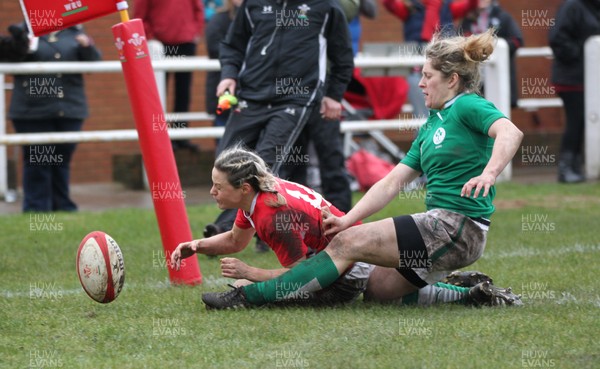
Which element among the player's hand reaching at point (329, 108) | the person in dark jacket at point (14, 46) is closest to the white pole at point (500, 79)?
the player's hand reaching at point (329, 108)

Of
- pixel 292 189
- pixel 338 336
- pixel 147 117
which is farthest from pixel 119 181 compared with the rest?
pixel 338 336

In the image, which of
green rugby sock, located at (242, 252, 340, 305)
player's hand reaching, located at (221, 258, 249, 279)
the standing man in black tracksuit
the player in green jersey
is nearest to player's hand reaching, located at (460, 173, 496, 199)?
the player in green jersey

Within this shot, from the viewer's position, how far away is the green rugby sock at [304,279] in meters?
5.78

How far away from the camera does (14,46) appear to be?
10.7m

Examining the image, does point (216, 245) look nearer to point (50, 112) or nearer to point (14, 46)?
point (50, 112)

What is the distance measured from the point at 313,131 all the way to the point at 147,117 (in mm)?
1895

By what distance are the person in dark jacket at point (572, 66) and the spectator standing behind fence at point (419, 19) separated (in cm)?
137

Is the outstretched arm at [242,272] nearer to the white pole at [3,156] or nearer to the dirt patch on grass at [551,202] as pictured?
the dirt patch on grass at [551,202]

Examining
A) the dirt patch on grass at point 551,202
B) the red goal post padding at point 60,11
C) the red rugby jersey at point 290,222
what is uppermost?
the red goal post padding at point 60,11

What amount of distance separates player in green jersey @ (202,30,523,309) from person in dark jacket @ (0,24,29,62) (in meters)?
5.50

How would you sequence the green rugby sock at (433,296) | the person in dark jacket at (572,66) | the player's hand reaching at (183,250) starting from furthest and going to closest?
the person in dark jacket at (572,66)
the green rugby sock at (433,296)
the player's hand reaching at (183,250)

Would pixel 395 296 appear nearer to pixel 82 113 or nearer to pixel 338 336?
pixel 338 336

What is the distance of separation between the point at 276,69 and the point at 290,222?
8.02ft

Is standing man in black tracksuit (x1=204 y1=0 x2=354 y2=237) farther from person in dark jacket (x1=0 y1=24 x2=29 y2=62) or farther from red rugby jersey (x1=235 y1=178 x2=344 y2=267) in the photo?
person in dark jacket (x1=0 y1=24 x2=29 y2=62)
